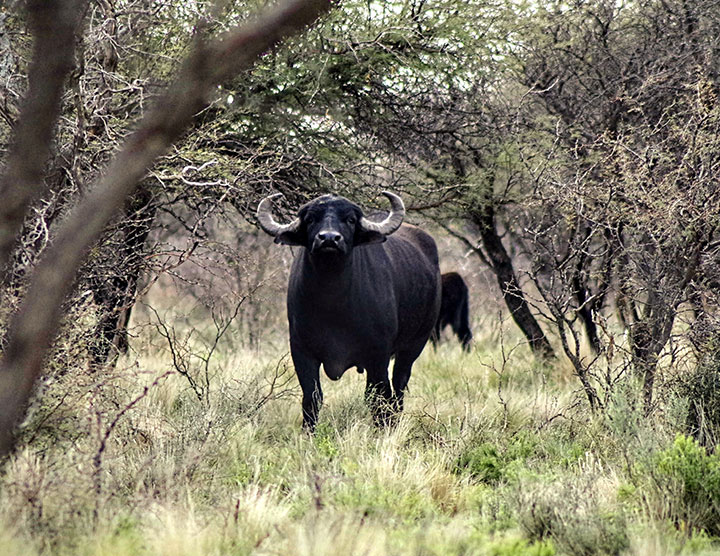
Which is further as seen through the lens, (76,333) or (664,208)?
(664,208)

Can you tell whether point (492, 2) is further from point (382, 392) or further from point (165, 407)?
point (165, 407)

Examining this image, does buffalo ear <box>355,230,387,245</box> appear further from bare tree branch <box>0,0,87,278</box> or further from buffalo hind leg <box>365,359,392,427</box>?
bare tree branch <box>0,0,87,278</box>

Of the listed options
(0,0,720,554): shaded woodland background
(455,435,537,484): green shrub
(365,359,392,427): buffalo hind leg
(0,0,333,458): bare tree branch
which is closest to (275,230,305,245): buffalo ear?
(0,0,720,554): shaded woodland background

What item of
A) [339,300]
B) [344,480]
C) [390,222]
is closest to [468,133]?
[390,222]

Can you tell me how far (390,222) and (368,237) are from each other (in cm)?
22

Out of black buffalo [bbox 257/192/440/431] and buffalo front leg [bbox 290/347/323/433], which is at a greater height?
black buffalo [bbox 257/192/440/431]

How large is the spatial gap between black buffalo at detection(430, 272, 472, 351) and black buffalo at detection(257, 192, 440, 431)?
23.1ft

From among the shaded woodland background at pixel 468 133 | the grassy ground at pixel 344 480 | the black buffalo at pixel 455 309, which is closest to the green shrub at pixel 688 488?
the grassy ground at pixel 344 480

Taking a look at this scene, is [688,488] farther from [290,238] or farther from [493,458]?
[290,238]

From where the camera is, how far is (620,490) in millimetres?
4973

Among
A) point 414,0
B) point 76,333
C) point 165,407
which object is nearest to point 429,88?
point 414,0

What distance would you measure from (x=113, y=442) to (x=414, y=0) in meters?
5.42

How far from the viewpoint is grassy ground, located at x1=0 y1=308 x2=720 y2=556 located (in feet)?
13.3

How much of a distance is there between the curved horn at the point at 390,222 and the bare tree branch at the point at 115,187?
13.3 ft
